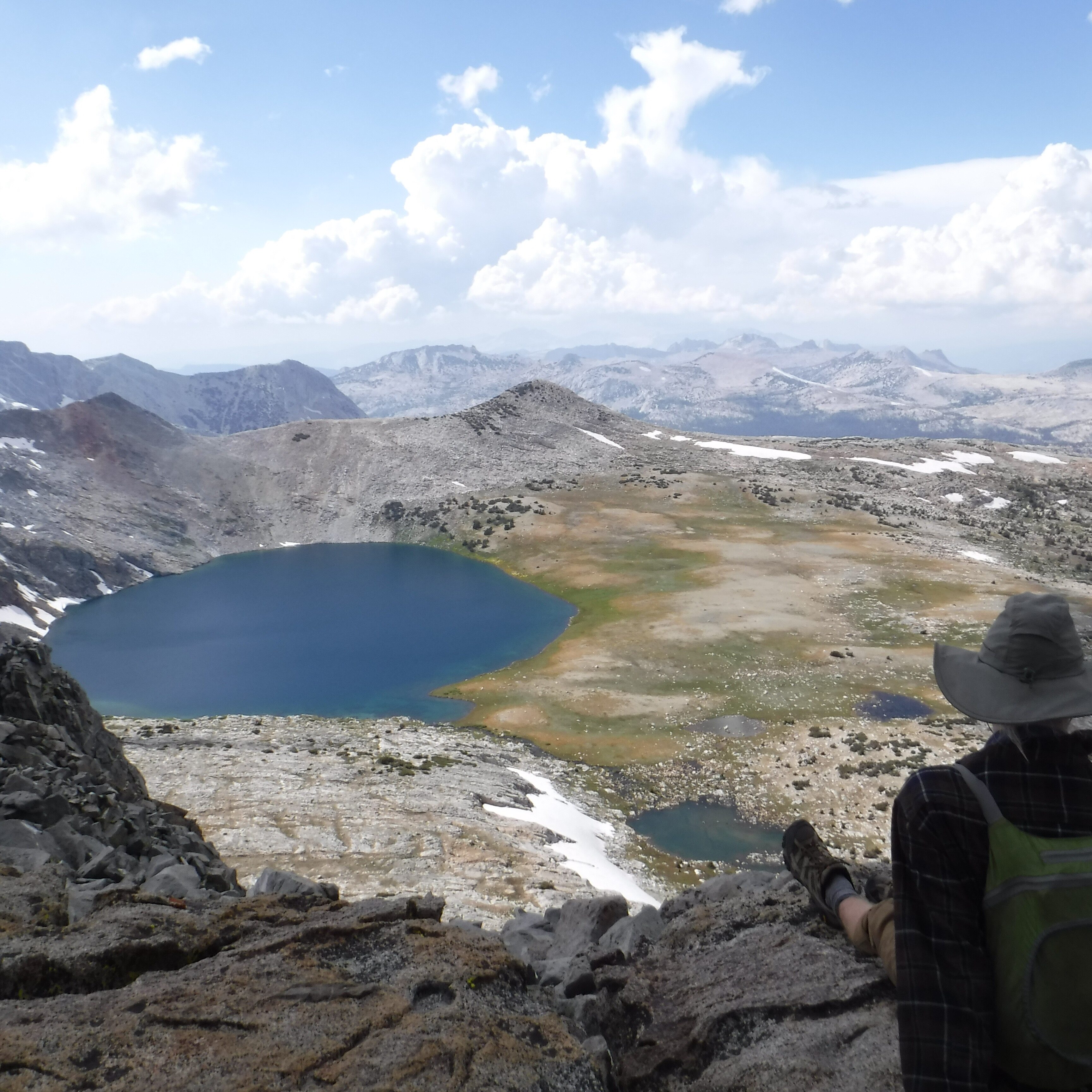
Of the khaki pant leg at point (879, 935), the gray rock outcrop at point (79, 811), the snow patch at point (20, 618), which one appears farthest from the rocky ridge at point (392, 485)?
the khaki pant leg at point (879, 935)

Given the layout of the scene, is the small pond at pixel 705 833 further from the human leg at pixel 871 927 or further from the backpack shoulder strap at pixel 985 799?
the backpack shoulder strap at pixel 985 799

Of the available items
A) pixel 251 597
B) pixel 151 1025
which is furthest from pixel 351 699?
pixel 151 1025

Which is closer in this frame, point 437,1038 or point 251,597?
point 437,1038

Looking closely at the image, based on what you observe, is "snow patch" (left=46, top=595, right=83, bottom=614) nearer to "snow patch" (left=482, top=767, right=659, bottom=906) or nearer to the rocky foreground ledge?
"snow patch" (left=482, top=767, right=659, bottom=906)

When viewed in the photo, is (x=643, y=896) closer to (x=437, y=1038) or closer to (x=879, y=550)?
(x=437, y=1038)

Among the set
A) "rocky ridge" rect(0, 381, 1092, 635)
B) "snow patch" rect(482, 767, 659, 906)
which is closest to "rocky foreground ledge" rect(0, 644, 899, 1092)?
"snow patch" rect(482, 767, 659, 906)

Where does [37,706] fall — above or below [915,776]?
below

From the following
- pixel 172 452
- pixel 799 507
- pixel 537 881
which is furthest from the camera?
pixel 172 452

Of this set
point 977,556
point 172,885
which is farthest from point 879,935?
point 977,556
